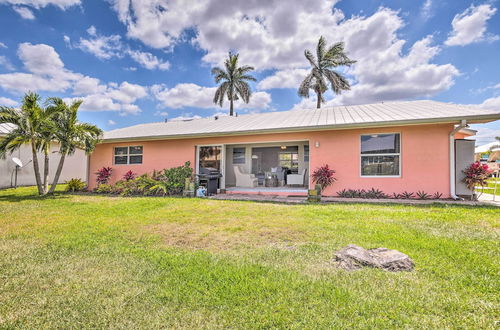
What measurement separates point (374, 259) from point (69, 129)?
1172 cm

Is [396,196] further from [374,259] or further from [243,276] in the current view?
[243,276]

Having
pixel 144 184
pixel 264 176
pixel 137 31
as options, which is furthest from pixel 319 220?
pixel 137 31

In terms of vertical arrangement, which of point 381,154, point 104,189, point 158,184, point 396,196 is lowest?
point 104,189

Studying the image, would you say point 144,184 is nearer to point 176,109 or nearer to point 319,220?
point 319,220

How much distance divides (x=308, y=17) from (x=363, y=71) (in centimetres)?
1013

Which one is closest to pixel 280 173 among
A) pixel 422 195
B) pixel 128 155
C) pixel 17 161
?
pixel 422 195

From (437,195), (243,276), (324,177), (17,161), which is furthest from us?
(17,161)

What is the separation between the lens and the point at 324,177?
8.66 meters

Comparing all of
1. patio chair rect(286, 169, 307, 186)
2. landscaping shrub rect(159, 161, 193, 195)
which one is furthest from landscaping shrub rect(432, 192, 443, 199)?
landscaping shrub rect(159, 161, 193, 195)

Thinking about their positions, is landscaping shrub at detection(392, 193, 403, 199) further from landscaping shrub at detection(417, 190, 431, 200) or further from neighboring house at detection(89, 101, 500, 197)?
landscaping shrub at detection(417, 190, 431, 200)

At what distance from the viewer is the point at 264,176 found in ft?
41.1

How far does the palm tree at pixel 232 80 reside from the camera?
2238 cm

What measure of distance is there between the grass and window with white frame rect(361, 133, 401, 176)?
347 centimetres

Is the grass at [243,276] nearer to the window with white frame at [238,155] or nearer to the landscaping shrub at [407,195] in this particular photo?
the landscaping shrub at [407,195]
